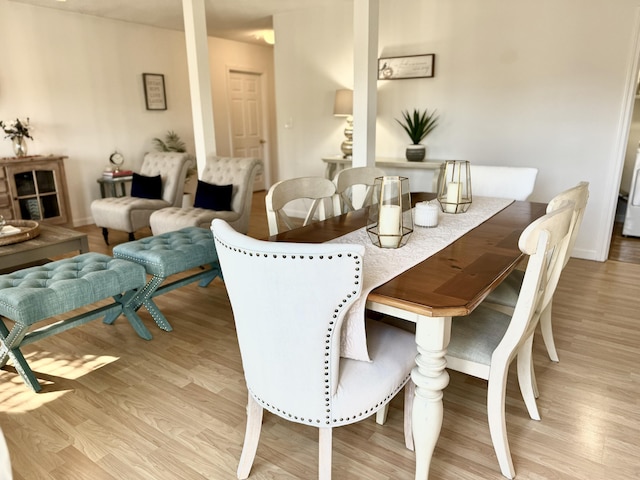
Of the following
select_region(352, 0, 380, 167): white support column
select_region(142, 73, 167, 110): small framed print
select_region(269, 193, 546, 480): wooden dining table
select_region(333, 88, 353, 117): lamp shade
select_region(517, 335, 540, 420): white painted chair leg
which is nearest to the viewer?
select_region(269, 193, 546, 480): wooden dining table

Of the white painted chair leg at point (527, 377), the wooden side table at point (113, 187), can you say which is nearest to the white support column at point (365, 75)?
the white painted chair leg at point (527, 377)

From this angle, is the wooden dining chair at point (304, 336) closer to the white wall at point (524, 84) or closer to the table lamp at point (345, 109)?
the white wall at point (524, 84)

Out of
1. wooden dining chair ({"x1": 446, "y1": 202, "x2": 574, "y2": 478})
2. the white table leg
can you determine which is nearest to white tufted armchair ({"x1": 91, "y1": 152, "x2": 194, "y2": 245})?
wooden dining chair ({"x1": 446, "y1": 202, "x2": 574, "y2": 478})

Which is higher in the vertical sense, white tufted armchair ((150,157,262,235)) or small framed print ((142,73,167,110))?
small framed print ((142,73,167,110))

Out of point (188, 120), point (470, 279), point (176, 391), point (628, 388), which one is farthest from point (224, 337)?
point (188, 120)

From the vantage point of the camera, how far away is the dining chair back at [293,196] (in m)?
2.06

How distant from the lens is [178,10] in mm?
4871

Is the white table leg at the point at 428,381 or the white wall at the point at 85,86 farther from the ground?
the white wall at the point at 85,86

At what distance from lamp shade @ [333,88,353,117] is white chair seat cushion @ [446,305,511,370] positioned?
3336mm

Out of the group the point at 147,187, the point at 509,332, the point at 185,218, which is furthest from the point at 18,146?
the point at 509,332

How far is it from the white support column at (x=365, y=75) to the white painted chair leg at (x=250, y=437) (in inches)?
99.4

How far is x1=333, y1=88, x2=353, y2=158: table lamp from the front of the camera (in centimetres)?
463

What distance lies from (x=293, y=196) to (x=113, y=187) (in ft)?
12.7

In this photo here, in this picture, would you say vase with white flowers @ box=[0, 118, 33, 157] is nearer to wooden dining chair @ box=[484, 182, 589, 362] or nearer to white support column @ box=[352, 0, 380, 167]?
white support column @ box=[352, 0, 380, 167]
